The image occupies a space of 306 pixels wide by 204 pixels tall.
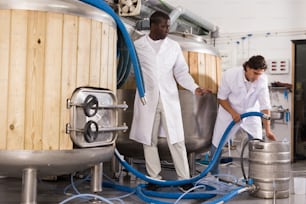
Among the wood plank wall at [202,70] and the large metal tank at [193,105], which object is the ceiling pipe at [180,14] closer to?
the large metal tank at [193,105]

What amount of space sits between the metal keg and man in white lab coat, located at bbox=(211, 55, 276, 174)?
1.44 feet

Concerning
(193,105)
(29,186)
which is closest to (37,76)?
(29,186)

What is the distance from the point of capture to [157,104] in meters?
2.63

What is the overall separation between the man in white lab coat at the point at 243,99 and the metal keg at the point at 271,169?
44 cm

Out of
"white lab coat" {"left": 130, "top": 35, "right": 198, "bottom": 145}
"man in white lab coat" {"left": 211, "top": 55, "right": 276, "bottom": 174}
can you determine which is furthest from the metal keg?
"white lab coat" {"left": 130, "top": 35, "right": 198, "bottom": 145}

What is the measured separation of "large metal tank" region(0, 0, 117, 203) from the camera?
71.0 inches

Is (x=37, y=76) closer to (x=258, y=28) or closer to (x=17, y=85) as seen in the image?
(x=17, y=85)

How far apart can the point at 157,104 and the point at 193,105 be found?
2.03ft

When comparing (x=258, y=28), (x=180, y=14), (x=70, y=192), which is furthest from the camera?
(x=258, y=28)

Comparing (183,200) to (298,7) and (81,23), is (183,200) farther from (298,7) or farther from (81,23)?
(298,7)

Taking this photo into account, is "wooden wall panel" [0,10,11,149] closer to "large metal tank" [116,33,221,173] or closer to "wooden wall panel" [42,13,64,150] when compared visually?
"wooden wall panel" [42,13,64,150]

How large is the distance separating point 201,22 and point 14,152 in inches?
147

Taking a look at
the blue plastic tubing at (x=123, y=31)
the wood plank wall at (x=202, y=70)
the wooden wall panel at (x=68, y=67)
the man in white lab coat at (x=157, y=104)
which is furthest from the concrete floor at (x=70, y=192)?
the wood plank wall at (x=202, y=70)

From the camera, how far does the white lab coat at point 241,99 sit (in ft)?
9.97
